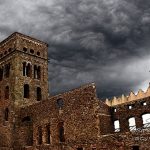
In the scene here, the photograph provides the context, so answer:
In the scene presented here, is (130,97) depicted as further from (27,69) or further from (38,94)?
(27,69)

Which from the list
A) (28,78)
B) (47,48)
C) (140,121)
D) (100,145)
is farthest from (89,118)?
(47,48)

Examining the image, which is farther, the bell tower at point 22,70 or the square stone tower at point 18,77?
the bell tower at point 22,70

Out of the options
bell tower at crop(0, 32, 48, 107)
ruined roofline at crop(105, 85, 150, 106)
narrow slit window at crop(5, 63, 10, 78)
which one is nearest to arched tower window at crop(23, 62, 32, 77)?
bell tower at crop(0, 32, 48, 107)

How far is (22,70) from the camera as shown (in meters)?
37.4

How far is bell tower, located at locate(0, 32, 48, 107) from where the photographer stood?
36375 mm

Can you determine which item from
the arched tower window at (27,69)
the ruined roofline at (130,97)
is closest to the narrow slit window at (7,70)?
the arched tower window at (27,69)

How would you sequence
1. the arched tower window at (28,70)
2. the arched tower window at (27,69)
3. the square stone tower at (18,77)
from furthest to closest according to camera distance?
1. the arched tower window at (28,70)
2. the arched tower window at (27,69)
3. the square stone tower at (18,77)

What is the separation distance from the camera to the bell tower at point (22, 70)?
36375mm

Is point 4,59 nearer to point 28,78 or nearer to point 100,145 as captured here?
point 28,78

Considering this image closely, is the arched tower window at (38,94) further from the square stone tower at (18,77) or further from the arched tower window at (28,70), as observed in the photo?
the arched tower window at (28,70)

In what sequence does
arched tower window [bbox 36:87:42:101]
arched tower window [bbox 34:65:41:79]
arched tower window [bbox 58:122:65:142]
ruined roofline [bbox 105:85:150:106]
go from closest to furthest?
arched tower window [bbox 58:122:65:142] < ruined roofline [bbox 105:85:150:106] < arched tower window [bbox 36:87:42:101] < arched tower window [bbox 34:65:41:79]

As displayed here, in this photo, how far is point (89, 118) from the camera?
85.4 ft

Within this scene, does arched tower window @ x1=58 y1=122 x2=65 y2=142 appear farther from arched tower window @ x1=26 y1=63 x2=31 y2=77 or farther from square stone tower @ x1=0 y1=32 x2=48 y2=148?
arched tower window @ x1=26 y1=63 x2=31 y2=77

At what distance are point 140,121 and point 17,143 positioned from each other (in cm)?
1396
